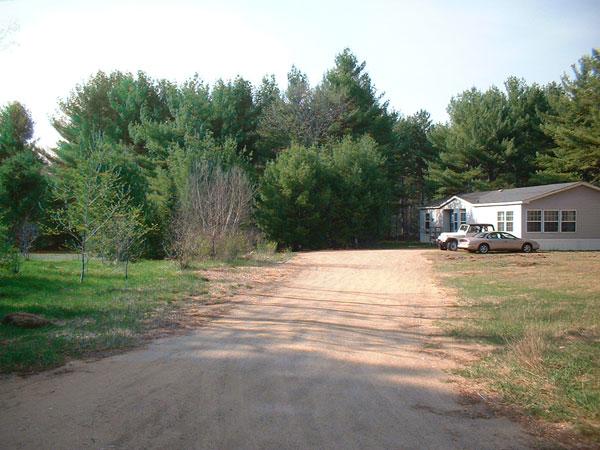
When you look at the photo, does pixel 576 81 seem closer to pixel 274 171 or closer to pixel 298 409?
pixel 274 171

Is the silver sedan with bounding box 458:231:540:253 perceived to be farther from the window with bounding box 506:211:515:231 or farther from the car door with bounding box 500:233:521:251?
the window with bounding box 506:211:515:231

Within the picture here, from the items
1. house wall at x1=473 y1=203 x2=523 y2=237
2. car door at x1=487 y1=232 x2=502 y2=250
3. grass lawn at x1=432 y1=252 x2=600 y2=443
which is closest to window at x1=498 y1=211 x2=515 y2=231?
house wall at x1=473 y1=203 x2=523 y2=237

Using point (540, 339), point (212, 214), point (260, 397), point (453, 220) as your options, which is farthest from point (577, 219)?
point (260, 397)

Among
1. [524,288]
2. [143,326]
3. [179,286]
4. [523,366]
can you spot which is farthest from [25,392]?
[524,288]

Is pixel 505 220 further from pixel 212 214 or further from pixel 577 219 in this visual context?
pixel 212 214

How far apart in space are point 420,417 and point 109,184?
1605 cm

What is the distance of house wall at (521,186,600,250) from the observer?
32750mm

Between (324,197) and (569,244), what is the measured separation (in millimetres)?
16023

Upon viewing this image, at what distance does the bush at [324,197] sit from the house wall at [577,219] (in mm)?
10924

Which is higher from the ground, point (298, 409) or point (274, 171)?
point (274, 171)

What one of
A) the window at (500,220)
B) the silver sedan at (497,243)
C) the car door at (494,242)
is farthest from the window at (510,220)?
the car door at (494,242)

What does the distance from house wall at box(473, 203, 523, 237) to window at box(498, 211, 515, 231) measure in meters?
0.20

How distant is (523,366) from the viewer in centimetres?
679

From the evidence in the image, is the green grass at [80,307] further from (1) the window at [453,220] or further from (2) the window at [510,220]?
(1) the window at [453,220]
